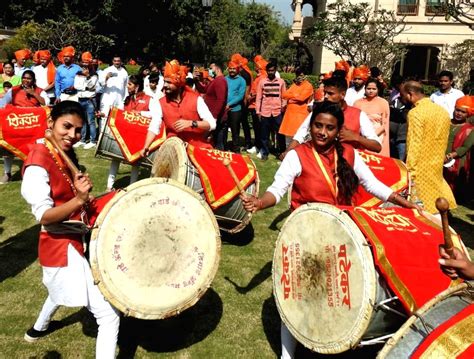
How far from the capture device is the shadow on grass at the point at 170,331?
11.6ft

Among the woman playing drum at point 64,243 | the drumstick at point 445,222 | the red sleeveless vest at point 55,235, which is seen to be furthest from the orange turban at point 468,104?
the red sleeveless vest at point 55,235

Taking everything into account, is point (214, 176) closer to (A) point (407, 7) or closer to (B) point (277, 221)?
(B) point (277, 221)

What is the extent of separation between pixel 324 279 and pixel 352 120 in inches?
82.9

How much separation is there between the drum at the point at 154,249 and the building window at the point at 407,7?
2515 cm

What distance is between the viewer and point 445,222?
1876mm

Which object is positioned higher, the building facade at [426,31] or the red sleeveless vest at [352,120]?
the building facade at [426,31]

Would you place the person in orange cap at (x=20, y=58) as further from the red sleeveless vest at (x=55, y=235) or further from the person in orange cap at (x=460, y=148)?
the person in orange cap at (x=460, y=148)

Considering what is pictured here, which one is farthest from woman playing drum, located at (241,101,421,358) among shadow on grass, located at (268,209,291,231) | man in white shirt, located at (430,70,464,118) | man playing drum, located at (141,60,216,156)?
man in white shirt, located at (430,70,464,118)

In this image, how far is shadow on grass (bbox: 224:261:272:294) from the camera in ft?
14.7

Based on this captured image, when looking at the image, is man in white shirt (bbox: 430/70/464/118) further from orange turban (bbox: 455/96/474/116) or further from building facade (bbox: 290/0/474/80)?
building facade (bbox: 290/0/474/80)

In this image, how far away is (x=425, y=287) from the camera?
2.43m

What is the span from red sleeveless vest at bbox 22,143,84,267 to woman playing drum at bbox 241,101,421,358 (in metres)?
1.33

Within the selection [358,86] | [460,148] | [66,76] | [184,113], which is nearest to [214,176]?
[184,113]

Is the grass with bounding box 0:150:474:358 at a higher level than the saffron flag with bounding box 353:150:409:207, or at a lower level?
lower
